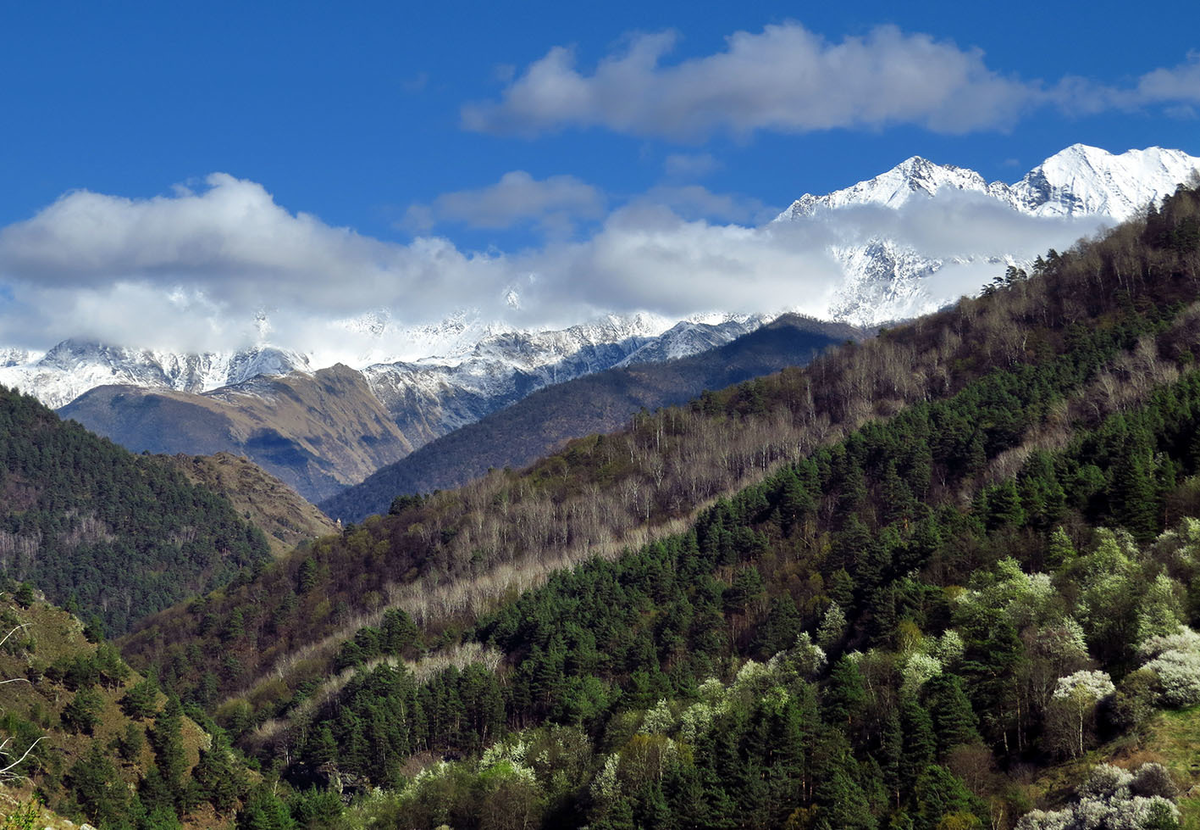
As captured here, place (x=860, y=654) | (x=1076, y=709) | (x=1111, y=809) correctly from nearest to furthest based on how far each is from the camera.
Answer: (x=1111, y=809)
(x=1076, y=709)
(x=860, y=654)

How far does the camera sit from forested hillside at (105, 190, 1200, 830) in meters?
76.8

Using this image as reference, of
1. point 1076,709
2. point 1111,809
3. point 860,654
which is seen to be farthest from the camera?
point 860,654

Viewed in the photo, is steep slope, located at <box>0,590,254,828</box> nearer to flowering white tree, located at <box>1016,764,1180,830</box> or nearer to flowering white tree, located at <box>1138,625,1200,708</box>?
flowering white tree, located at <box>1016,764,1180,830</box>

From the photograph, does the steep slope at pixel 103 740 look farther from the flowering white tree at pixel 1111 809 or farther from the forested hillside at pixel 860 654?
the flowering white tree at pixel 1111 809

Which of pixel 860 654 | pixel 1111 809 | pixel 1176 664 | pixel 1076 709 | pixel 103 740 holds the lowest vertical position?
pixel 1111 809

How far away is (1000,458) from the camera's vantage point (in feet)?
517

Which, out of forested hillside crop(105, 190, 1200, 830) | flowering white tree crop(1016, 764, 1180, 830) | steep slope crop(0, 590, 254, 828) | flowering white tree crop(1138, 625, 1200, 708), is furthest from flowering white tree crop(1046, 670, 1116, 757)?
steep slope crop(0, 590, 254, 828)

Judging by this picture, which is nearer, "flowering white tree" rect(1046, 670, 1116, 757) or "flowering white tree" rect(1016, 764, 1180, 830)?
"flowering white tree" rect(1016, 764, 1180, 830)

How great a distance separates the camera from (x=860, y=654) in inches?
3912

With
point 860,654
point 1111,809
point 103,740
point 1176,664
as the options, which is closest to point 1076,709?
→ point 1176,664

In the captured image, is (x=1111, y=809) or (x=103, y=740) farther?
(x=103, y=740)

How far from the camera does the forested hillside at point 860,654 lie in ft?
252

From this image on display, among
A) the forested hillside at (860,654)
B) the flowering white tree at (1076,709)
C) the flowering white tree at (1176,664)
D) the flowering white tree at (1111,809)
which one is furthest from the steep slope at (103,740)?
the flowering white tree at (1176,664)

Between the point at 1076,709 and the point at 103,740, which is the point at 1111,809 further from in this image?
the point at 103,740
